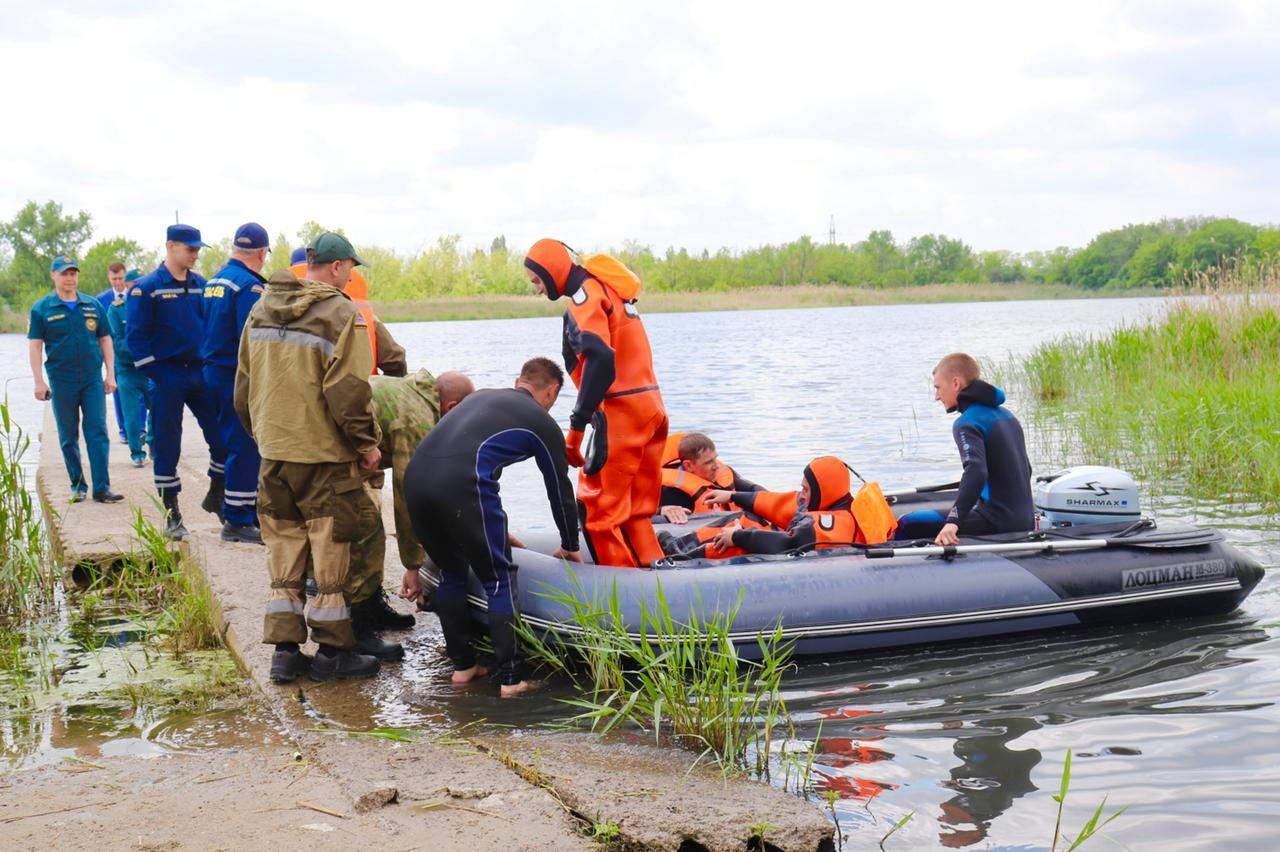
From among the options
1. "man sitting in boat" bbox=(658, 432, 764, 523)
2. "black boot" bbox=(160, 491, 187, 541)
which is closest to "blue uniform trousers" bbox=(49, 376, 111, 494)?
"black boot" bbox=(160, 491, 187, 541)

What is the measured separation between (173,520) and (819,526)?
3.93m

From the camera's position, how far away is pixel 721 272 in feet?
228

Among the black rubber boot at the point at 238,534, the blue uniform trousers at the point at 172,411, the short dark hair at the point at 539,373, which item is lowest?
the black rubber boot at the point at 238,534

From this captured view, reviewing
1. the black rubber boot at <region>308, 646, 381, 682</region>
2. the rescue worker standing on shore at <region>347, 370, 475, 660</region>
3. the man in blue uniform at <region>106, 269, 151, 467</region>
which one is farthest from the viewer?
the man in blue uniform at <region>106, 269, 151, 467</region>

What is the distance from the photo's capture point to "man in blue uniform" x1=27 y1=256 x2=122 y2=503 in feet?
26.7

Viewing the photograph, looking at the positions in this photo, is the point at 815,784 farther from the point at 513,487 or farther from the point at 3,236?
the point at 3,236

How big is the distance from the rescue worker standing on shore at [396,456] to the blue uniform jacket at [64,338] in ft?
13.0

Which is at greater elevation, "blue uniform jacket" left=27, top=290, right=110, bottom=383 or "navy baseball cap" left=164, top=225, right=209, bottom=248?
"navy baseball cap" left=164, top=225, right=209, bottom=248

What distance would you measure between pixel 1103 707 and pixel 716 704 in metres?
1.87

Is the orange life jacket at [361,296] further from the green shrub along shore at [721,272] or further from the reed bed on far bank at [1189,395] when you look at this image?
the green shrub along shore at [721,272]

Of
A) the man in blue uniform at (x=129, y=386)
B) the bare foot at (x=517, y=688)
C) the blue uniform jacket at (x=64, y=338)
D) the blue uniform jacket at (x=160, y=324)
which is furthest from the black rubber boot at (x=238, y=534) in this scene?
the man in blue uniform at (x=129, y=386)

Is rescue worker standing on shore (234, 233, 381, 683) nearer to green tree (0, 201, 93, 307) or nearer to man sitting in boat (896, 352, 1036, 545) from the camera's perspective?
man sitting in boat (896, 352, 1036, 545)

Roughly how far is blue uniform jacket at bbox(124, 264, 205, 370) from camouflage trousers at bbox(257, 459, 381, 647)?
8.61ft

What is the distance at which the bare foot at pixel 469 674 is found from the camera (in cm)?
489
